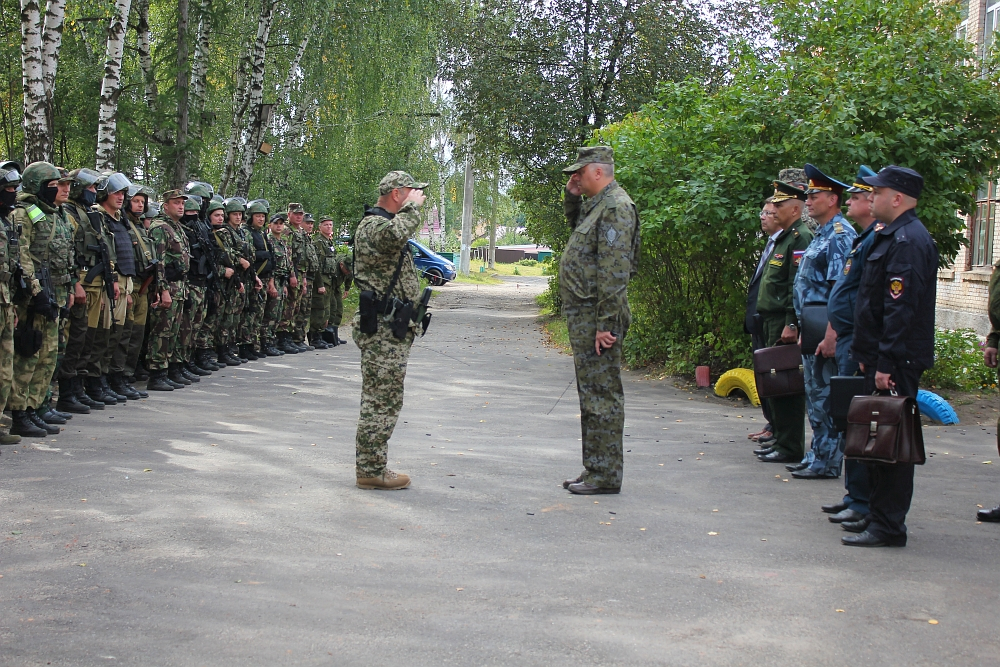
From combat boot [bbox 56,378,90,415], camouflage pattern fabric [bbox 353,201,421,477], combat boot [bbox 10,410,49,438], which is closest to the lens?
camouflage pattern fabric [bbox 353,201,421,477]

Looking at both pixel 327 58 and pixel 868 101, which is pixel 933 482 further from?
pixel 327 58

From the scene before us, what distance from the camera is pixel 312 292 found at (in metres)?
17.7

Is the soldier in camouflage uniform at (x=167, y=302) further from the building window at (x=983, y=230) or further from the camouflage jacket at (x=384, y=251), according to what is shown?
the building window at (x=983, y=230)

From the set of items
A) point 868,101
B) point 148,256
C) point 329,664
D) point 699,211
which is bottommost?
point 329,664

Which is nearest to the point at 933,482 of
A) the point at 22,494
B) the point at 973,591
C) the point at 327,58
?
the point at 973,591

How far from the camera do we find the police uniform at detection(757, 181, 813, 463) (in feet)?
27.3

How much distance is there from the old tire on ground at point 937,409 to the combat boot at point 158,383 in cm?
773

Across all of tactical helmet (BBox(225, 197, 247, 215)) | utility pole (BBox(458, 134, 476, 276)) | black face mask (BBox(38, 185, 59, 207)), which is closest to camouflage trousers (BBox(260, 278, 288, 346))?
tactical helmet (BBox(225, 197, 247, 215))

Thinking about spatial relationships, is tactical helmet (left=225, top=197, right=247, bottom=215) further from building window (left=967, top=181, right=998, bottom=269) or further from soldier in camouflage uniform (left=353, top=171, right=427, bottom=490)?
building window (left=967, top=181, right=998, bottom=269)

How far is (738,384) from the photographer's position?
1161cm

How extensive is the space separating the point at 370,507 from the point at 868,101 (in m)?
7.56

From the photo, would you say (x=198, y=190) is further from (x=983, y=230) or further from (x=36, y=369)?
(x=983, y=230)

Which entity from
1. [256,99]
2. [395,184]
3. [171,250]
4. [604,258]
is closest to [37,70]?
[171,250]

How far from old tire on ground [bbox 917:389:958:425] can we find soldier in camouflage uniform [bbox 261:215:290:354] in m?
8.82
